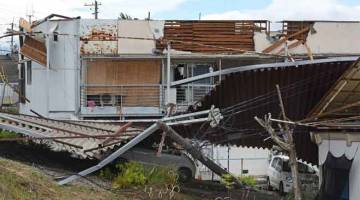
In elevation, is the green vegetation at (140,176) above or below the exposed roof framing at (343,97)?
below

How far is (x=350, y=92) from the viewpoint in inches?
488

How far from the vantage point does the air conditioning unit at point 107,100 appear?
26.0 m

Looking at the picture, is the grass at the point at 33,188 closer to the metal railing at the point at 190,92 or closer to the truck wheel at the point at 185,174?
the truck wheel at the point at 185,174

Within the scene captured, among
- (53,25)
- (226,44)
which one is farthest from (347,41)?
(53,25)

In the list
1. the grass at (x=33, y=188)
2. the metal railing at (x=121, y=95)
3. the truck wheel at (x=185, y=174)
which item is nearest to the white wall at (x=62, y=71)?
the metal railing at (x=121, y=95)

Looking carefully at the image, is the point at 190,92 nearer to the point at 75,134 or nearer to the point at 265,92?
the point at 75,134

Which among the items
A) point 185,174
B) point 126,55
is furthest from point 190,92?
point 185,174

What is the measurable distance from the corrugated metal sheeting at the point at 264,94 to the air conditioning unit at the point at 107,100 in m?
12.3

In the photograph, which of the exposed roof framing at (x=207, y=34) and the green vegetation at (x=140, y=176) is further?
the exposed roof framing at (x=207, y=34)

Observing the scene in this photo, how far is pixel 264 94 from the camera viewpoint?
13.0 m

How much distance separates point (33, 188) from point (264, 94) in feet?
18.0

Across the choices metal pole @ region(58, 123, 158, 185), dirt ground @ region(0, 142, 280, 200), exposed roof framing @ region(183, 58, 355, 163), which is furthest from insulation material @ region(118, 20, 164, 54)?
metal pole @ region(58, 123, 158, 185)

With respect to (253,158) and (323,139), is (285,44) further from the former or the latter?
(323,139)

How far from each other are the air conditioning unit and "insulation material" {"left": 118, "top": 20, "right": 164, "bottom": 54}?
194cm
